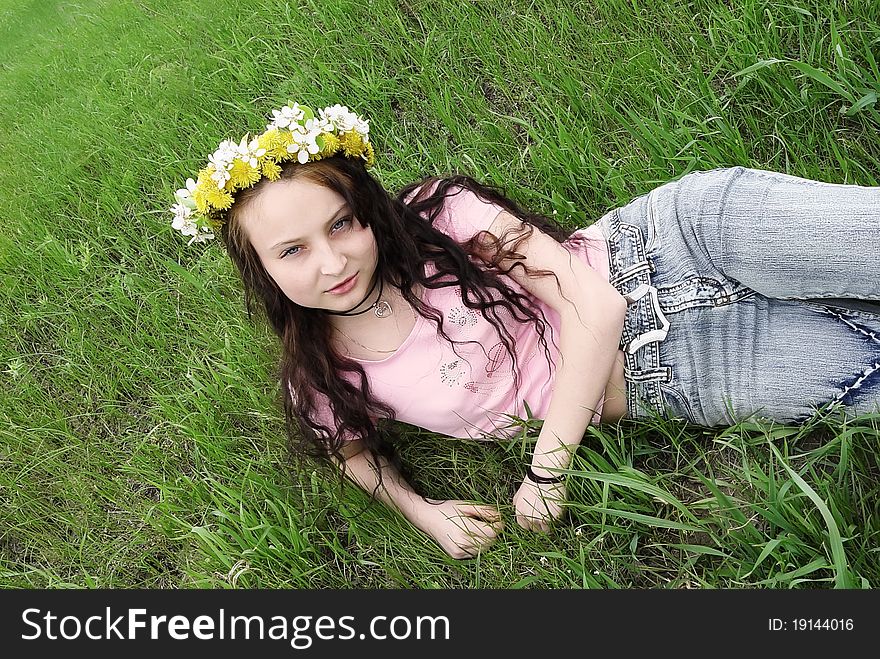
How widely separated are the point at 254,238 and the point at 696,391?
3.46 ft

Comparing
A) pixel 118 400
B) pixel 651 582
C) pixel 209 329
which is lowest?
pixel 651 582

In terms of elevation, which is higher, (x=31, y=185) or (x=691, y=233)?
(x=31, y=185)

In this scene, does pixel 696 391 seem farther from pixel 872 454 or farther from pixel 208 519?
pixel 208 519

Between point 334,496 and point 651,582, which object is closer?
point 651,582

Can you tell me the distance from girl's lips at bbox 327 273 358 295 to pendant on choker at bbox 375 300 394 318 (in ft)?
0.66

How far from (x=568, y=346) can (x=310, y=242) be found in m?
0.61

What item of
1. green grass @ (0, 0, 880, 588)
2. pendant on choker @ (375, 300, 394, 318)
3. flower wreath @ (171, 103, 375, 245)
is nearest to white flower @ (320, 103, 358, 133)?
flower wreath @ (171, 103, 375, 245)

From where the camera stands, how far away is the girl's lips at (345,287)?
1686 millimetres

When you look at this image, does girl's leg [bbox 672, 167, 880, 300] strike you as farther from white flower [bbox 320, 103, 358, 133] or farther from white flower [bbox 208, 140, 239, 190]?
white flower [bbox 208, 140, 239, 190]

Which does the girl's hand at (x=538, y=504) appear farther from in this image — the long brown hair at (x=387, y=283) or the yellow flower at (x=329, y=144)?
the yellow flower at (x=329, y=144)

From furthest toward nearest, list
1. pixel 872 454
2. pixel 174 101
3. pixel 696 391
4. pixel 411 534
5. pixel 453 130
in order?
1. pixel 174 101
2. pixel 453 130
3. pixel 411 534
4. pixel 696 391
5. pixel 872 454

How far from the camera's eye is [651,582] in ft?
5.85

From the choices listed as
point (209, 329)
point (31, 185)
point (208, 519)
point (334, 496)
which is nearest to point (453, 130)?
point (209, 329)

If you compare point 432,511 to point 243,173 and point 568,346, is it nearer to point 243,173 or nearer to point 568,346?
point 568,346
